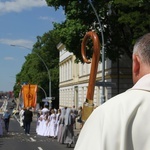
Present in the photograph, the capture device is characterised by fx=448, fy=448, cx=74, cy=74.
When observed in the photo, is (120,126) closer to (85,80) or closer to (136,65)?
(136,65)

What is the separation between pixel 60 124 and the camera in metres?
21.6

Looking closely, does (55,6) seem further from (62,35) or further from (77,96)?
(77,96)

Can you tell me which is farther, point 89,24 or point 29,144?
point 89,24

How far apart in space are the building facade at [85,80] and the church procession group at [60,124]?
2.02 m

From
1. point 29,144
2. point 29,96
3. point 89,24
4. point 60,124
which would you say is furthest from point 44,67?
point 29,144

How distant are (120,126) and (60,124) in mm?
19862

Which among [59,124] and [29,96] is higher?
[29,96]

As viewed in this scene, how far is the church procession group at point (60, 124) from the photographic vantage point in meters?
20.0

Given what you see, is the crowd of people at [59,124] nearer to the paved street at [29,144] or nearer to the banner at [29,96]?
the paved street at [29,144]

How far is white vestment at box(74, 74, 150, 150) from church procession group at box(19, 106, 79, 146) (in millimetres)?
17665

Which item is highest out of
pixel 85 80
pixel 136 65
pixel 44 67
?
pixel 44 67

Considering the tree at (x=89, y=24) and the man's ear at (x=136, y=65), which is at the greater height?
the tree at (x=89, y=24)

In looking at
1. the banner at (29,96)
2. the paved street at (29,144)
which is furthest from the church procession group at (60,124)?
the banner at (29,96)

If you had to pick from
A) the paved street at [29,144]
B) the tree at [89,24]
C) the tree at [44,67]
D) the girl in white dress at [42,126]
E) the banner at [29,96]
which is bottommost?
the paved street at [29,144]
